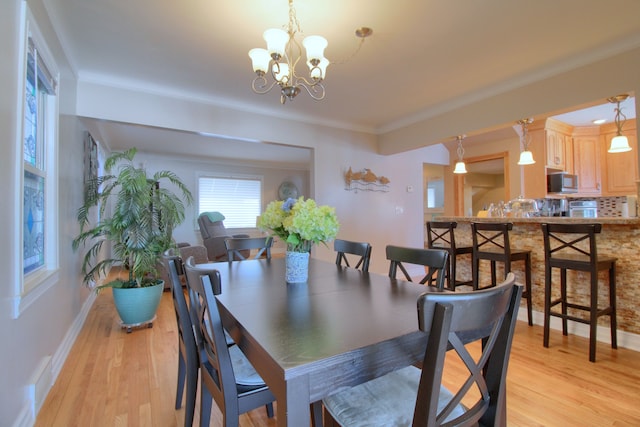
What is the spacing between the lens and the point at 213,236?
533 cm

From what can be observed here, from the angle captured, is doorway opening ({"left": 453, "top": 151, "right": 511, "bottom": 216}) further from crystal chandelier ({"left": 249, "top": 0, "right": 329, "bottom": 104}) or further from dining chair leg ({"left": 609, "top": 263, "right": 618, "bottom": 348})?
crystal chandelier ({"left": 249, "top": 0, "right": 329, "bottom": 104})

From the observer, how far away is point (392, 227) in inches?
189

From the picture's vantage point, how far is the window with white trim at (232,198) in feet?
22.8

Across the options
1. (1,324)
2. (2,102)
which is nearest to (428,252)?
(1,324)

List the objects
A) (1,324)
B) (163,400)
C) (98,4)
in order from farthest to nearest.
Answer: (98,4), (163,400), (1,324)

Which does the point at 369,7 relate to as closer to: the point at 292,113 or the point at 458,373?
the point at 292,113

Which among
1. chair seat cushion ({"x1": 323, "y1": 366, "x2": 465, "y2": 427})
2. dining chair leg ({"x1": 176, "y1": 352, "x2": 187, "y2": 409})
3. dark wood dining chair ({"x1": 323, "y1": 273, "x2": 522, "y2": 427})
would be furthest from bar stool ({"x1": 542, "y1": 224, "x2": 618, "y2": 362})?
dining chair leg ({"x1": 176, "y1": 352, "x2": 187, "y2": 409})

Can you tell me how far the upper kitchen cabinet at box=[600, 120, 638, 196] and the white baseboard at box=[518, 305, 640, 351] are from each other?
3293mm

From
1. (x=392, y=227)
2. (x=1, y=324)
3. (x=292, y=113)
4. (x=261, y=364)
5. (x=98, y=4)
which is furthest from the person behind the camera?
(x=392, y=227)

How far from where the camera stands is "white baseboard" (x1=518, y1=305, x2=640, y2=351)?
7.70 feet

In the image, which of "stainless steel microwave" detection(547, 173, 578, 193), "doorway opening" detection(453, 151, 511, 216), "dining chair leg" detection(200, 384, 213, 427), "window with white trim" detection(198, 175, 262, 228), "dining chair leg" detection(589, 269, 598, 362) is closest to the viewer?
"dining chair leg" detection(200, 384, 213, 427)

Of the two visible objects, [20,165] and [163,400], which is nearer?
[20,165]

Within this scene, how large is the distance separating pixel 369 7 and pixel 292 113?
2039 millimetres

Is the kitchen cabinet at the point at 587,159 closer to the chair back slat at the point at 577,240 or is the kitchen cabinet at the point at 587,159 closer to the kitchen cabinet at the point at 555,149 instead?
the kitchen cabinet at the point at 555,149
